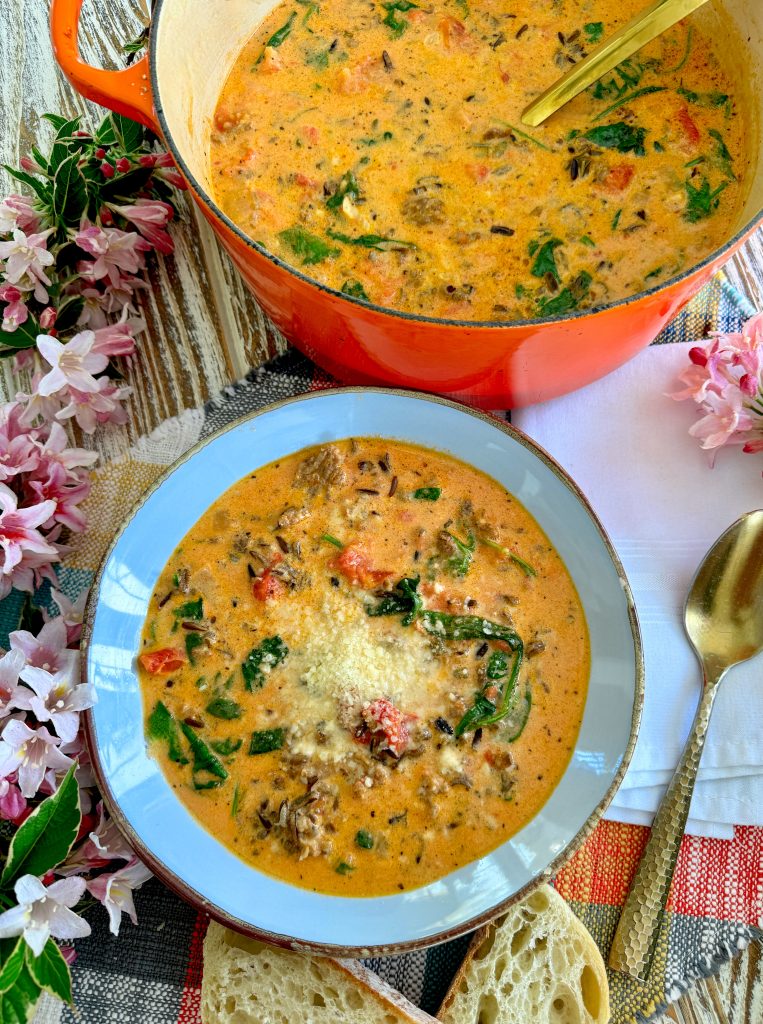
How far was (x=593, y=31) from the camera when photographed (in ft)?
8.10

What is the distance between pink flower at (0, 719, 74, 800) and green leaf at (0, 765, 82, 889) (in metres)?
0.11

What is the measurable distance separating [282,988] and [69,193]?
2021 mm

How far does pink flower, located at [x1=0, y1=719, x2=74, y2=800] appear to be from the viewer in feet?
6.72

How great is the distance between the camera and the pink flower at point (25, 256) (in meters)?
2.38

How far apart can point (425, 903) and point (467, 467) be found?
1.00m

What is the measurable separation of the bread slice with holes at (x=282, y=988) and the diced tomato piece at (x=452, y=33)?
2.22m

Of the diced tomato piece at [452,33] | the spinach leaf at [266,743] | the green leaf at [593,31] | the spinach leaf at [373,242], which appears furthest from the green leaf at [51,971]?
the green leaf at [593,31]

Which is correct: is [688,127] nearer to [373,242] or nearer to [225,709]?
[373,242]

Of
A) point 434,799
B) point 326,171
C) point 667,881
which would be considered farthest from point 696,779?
point 326,171

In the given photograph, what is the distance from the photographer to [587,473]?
251cm

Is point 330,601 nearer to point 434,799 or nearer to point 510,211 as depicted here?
point 434,799

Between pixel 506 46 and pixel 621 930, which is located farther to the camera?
pixel 506 46

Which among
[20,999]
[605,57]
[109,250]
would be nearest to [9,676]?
[20,999]

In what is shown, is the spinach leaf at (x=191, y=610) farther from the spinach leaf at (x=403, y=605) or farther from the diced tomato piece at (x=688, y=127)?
the diced tomato piece at (x=688, y=127)
